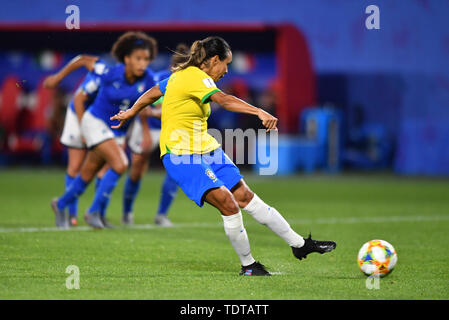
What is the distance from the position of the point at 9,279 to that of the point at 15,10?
1927 cm

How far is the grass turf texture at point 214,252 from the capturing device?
234 inches

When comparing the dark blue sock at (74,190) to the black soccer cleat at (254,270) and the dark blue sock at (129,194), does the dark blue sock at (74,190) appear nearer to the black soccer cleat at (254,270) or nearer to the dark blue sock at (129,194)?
the dark blue sock at (129,194)

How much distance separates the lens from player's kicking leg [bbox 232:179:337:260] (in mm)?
6918

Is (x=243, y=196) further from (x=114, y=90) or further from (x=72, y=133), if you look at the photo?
(x=72, y=133)

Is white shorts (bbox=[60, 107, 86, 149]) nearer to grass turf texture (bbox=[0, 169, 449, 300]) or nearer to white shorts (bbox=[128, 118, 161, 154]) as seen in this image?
white shorts (bbox=[128, 118, 161, 154])

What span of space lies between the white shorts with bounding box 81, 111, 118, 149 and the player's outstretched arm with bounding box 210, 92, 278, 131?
3383mm

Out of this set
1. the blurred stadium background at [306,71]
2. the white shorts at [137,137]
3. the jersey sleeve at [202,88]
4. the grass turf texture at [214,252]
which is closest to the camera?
the grass turf texture at [214,252]

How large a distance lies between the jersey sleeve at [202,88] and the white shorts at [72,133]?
12.7 feet

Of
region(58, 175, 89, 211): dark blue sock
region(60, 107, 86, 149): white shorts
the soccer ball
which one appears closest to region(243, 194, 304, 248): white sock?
the soccer ball

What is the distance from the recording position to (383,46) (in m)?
23.5

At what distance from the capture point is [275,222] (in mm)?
6918

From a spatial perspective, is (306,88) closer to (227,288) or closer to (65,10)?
(65,10)

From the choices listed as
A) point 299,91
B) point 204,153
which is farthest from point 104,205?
point 299,91

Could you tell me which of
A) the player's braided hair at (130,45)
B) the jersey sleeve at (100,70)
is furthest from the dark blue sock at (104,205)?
the player's braided hair at (130,45)
